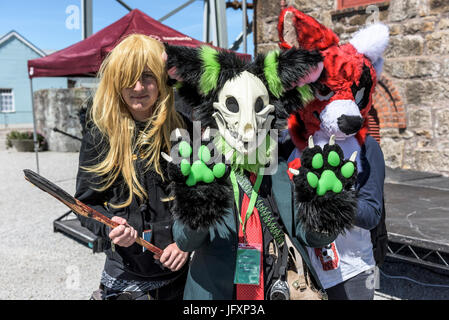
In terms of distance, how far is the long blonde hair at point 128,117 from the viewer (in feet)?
4.91

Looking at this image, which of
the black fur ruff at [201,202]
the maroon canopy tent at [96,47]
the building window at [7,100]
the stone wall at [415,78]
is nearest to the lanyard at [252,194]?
the black fur ruff at [201,202]

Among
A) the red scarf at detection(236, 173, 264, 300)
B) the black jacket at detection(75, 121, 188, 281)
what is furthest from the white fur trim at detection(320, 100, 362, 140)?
the black jacket at detection(75, 121, 188, 281)

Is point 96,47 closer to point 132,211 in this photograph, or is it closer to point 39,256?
point 39,256

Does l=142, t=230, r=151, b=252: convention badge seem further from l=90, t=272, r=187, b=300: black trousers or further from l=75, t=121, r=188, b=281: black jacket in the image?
l=90, t=272, r=187, b=300: black trousers

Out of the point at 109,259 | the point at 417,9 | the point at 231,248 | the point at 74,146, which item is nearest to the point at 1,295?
the point at 109,259

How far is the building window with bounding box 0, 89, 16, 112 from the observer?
1020 inches

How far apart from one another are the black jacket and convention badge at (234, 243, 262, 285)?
0.37 m

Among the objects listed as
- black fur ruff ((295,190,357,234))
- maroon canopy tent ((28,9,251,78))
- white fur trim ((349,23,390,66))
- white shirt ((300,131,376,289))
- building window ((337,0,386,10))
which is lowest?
white shirt ((300,131,376,289))

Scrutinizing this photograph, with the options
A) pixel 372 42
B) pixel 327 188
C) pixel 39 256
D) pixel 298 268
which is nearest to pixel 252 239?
pixel 298 268

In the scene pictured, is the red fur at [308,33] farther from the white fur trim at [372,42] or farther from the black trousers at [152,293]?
the black trousers at [152,293]
